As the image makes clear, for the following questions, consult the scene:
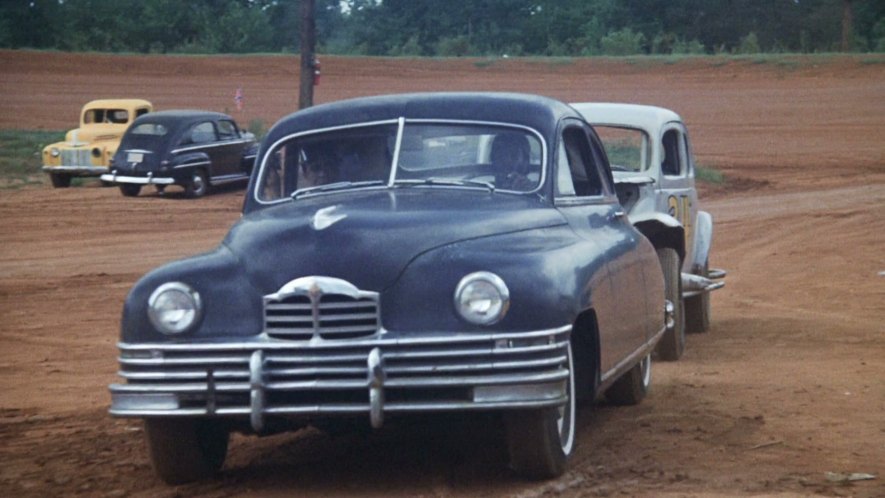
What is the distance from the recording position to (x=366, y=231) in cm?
669

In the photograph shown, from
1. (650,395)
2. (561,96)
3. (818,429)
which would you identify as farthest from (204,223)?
(561,96)

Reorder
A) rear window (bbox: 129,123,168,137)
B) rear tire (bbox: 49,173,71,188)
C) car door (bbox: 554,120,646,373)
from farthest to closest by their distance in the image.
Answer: rear tire (bbox: 49,173,71,188) < rear window (bbox: 129,123,168,137) < car door (bbox: 554,120,646,373)

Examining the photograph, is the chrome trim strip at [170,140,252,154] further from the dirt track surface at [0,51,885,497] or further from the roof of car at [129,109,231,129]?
the dirt track surface at [0,51,885,497]

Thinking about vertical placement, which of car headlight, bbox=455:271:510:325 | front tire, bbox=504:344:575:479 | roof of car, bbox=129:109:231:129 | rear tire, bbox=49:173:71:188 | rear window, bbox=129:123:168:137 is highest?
car headlight, bbox=455:271:510:325

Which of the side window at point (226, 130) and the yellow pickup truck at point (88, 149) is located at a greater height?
the side window at point (226, 130)

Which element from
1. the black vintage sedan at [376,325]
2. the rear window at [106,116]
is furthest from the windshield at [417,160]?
the rear window at [106,116]

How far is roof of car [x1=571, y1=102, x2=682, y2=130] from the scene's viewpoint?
12.5 m

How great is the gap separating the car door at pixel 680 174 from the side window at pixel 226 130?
16.9 m

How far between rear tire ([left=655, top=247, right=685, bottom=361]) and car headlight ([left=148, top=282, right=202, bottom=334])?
16.8 feet

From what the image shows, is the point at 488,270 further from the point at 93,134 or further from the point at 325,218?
the point at 93,134

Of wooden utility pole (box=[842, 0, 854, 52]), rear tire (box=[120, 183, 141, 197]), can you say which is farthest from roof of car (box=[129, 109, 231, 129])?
wooden utility pole (box=[842, 0, 854, 52])

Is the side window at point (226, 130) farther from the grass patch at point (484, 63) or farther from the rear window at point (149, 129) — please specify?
the grass patch at point (484, 63)

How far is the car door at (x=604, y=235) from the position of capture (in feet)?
24.3

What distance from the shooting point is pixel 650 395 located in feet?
30.8
